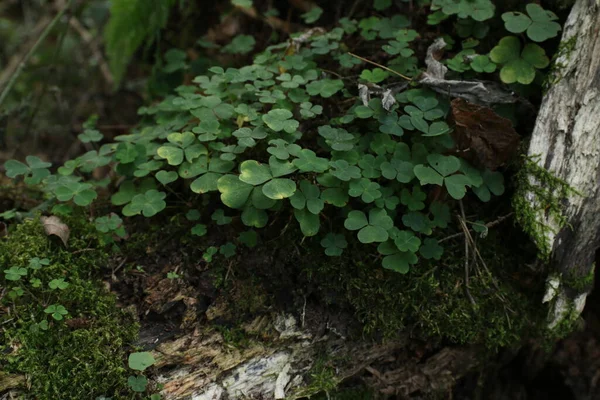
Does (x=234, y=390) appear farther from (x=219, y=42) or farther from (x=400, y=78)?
(x=219, y=42)

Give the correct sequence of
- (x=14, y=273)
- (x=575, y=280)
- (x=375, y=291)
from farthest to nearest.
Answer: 1. (x=575, y=280)
2. (x=375, y=291)
3. (x=14, y=273)

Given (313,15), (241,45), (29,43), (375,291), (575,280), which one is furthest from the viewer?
(29,43)

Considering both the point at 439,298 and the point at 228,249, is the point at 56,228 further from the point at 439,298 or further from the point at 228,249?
the point at 439,298

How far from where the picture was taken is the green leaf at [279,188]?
218 cm

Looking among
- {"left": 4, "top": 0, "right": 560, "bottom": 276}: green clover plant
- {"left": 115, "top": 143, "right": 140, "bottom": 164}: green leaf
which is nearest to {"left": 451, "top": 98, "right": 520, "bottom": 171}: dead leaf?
{"left": 4, "top": 0, "right": 560, "bottom": 276}: green clover plant

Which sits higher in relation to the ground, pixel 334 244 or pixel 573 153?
pixel 573 153

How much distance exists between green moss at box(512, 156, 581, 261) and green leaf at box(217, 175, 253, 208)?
1.25 metres

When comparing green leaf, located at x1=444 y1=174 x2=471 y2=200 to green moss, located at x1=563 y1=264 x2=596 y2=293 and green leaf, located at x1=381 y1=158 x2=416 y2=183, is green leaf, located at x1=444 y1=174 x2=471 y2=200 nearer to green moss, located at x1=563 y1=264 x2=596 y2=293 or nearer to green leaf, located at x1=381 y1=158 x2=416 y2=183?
green leaf, located at x1=381 y1=158 x2=416 y2=183

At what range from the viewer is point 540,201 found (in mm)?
2422

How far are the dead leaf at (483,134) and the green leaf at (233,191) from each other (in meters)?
1.02

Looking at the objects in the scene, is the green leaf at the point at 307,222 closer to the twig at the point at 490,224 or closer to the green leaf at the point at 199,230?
the green leaf at the point at 199,230

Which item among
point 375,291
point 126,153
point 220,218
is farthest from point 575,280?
point 126,153

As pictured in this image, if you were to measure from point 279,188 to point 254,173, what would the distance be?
13 cm

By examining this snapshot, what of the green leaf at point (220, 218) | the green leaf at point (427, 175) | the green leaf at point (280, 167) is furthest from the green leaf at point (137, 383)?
the green leaf at point (427, 175)
